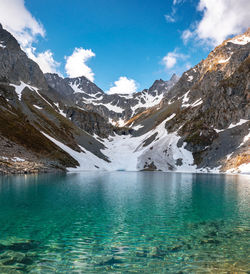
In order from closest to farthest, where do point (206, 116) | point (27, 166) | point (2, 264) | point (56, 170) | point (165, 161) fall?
point (2, 264)
point (27, 166)
point (56, 170)
point (165, 161)
point (206, 116)

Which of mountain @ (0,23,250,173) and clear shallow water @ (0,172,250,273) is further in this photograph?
mountain @ (0,23,250,173)

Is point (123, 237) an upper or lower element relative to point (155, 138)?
lower

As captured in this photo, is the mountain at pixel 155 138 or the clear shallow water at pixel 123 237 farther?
the mountain at pixel 155 138

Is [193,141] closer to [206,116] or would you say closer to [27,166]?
[206,116]

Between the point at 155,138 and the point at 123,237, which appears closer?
the point at 123,237

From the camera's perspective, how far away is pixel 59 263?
488 inches

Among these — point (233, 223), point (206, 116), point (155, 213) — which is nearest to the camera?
point (233, 223)

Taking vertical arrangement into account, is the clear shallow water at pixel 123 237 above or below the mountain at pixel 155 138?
below

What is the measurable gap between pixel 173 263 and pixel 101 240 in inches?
235

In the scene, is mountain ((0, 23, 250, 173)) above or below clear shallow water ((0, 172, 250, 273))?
above

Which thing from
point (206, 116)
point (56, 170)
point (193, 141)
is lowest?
point (56, 170)

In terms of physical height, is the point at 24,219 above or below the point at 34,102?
below

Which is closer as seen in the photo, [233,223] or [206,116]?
[233,223]

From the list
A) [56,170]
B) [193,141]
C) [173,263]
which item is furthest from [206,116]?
[173,263]
